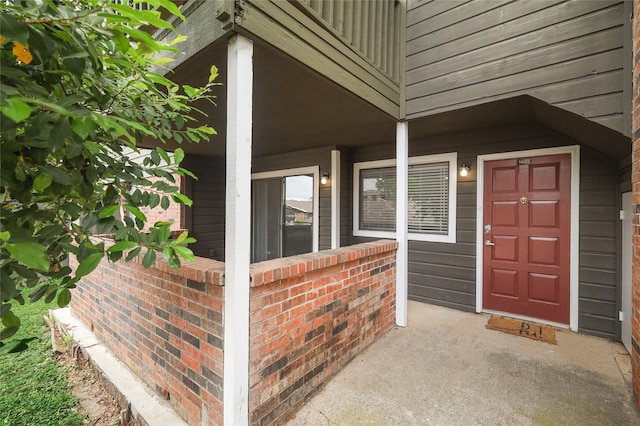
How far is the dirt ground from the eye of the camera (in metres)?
2.01

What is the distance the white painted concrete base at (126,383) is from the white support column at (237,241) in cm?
55

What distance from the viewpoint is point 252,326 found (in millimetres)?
1701

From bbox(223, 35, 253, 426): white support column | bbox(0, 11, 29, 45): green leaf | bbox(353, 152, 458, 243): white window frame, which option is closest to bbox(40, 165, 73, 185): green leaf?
bbox(0, 11, 29, 45): green leaf

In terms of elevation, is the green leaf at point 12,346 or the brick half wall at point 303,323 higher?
the green leaf at point 12,346

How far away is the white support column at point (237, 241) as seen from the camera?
A: 1.61m

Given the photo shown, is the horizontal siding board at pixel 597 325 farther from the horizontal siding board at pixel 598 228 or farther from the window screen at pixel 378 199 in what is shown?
the window screen at pixel 378 199

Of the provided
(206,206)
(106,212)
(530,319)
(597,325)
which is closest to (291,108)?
(106,212)

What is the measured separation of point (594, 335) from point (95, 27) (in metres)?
4.31

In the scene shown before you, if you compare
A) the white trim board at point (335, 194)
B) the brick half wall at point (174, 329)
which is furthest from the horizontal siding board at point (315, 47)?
the white trim board at point (335, 194)

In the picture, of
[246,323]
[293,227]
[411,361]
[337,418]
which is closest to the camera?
[246,323]

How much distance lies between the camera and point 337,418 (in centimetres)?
185

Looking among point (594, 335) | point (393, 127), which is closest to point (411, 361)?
point (594, 335)

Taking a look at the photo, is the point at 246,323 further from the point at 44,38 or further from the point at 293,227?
the point at 293,227

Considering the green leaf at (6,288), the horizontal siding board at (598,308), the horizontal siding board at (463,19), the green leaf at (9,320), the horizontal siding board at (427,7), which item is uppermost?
the horizontal siding board at (427,7)
